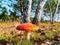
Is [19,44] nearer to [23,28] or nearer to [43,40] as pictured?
[23,28]

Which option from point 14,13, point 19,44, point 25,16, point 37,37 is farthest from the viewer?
point 14,13

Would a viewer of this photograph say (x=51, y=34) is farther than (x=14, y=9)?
No

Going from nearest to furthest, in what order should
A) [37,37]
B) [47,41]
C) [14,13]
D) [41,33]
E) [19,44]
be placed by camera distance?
1. [19,44]
2. [47,41]
3. [37,37]
4. [41,33]
5. [14,13]

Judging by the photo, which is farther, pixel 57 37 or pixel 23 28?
pixel 57 37

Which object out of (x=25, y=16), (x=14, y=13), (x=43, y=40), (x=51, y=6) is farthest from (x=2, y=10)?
(x=43, y=40)

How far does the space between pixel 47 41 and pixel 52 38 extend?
0.42 m

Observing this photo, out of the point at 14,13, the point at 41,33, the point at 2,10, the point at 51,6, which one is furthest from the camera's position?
the point at 51,6

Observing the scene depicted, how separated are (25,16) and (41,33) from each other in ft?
5.39

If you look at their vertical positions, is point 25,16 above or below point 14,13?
above

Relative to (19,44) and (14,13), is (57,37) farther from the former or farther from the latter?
(14,13)

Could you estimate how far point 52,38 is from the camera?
673 cm

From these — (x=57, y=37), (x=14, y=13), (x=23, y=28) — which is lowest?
(x=14, y=13)

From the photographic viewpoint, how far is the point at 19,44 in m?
5.53

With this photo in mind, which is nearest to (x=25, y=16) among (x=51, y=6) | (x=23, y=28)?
(x=23, y=28)
